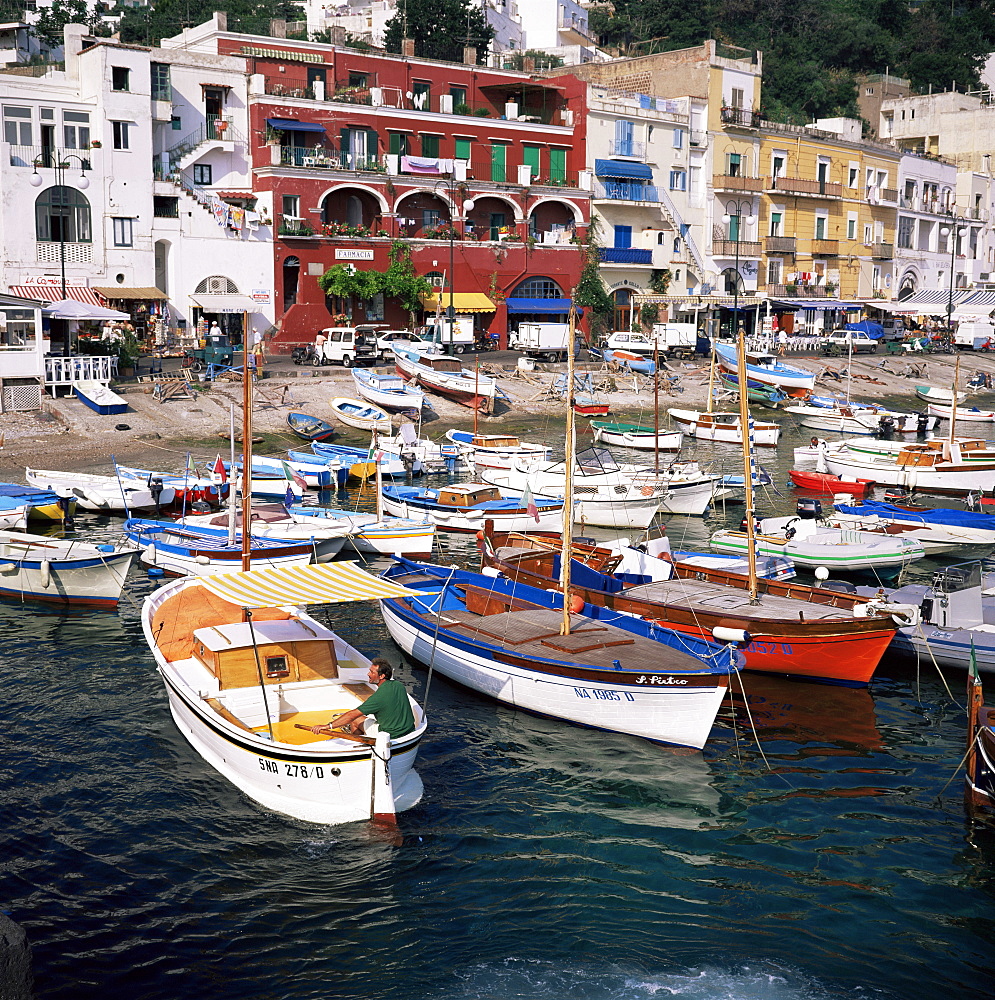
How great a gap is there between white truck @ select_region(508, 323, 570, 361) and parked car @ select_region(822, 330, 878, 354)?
874 inches

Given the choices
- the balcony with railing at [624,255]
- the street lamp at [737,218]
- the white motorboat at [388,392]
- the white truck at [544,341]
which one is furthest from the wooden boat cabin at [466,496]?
the street lamp at [737,218]

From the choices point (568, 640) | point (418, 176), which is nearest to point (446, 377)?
point (418, 176)

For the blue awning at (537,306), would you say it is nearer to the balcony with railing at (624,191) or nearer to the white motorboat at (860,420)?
the balcony with railing at (624,191)

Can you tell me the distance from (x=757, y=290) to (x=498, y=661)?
63.2m

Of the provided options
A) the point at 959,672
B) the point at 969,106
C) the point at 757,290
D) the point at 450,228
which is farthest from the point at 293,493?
the point at 969,106

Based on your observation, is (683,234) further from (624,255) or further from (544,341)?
(544,341)

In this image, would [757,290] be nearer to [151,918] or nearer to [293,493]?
[293,493]

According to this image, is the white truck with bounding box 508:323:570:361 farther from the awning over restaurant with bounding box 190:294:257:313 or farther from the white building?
the awning over restaurant with bounding box 190:294:257:313

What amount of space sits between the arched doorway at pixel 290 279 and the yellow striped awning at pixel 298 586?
41420 millimetres

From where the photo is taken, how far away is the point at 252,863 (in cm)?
1417

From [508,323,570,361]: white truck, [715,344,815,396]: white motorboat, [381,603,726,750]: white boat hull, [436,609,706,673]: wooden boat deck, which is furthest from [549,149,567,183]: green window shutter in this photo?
[381,603,726,750]: white boat hull

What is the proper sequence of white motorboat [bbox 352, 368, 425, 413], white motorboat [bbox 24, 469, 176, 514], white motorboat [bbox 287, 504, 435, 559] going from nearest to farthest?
white motorboat [bbox 287, 504, 435, 559], white motorboat [bbox 24, 469, 176, 514], white motorboat [bbox 352, 368, 425, 413]

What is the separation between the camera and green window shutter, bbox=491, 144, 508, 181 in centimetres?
6519

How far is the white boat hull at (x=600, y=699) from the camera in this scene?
1753 cm
